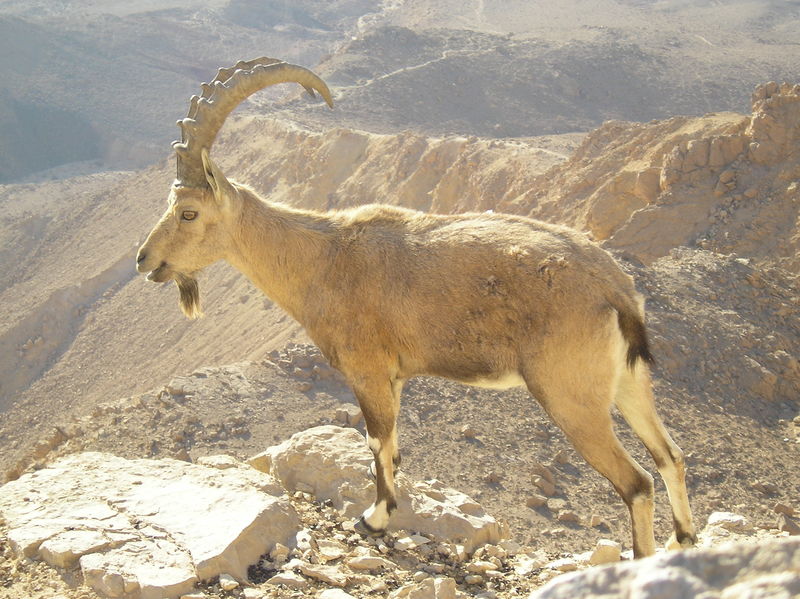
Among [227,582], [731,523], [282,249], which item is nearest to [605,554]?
[731,523]

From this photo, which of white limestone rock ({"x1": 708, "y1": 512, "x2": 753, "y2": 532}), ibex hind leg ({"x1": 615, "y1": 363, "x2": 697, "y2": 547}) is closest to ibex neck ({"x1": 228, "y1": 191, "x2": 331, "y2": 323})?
ibex hind leg ({"x1": 615, "y1": 363, "x2": 697, "y2": 547})

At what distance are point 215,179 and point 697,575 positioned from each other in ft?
17.5

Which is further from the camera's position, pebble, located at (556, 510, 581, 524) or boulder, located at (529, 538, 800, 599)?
pebble, located at (556, 510, 581, 524)

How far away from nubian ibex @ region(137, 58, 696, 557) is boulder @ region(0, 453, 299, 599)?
1.03m

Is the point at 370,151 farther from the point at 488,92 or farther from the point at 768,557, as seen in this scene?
the point at 768,557

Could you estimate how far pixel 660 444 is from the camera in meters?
5.80

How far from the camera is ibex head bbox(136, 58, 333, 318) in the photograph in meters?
6.61

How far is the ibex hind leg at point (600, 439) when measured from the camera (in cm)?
530

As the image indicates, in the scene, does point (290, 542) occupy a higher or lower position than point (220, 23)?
lower

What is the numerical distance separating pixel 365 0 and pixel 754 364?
242 feet

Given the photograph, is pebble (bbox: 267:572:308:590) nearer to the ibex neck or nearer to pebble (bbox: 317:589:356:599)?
pebble (bbox: 317:589:356:599)

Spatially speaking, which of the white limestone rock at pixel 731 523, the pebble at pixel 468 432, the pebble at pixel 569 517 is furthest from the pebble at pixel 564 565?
the pebble at pixel 468 432

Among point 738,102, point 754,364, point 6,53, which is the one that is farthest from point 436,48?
point 754,364

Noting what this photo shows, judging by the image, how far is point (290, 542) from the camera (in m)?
5.71
